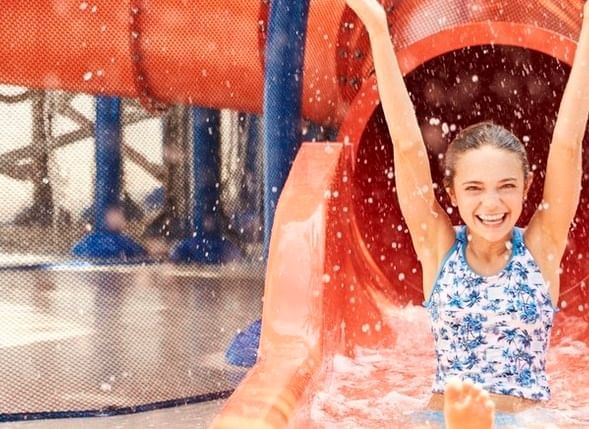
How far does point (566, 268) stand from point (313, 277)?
1.02 m

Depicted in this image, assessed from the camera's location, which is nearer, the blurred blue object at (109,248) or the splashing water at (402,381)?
the splashing water at (402,381)

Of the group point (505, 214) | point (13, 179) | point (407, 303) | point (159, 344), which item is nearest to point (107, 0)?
point (159, 344)

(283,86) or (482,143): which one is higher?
(283,86)

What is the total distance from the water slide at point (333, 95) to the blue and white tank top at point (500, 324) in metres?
0.29

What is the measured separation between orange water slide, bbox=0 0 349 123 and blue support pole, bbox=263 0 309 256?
29 cm

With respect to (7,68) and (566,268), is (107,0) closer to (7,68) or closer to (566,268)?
(7,68)

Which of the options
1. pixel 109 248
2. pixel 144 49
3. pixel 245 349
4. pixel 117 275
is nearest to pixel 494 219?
pixel 245 349

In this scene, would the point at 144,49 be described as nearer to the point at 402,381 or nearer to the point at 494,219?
the point at 402,381

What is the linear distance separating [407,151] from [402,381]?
734 millimetres

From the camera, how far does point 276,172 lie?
9.60ft

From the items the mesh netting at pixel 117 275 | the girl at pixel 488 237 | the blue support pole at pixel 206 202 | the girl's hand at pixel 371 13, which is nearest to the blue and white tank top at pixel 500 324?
the girl at pixel 488 237

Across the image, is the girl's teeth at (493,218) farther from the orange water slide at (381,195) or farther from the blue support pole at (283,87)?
the blue support pole at (283,87)

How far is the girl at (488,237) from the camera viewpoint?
1.66m

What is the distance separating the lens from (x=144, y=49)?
138 inches
